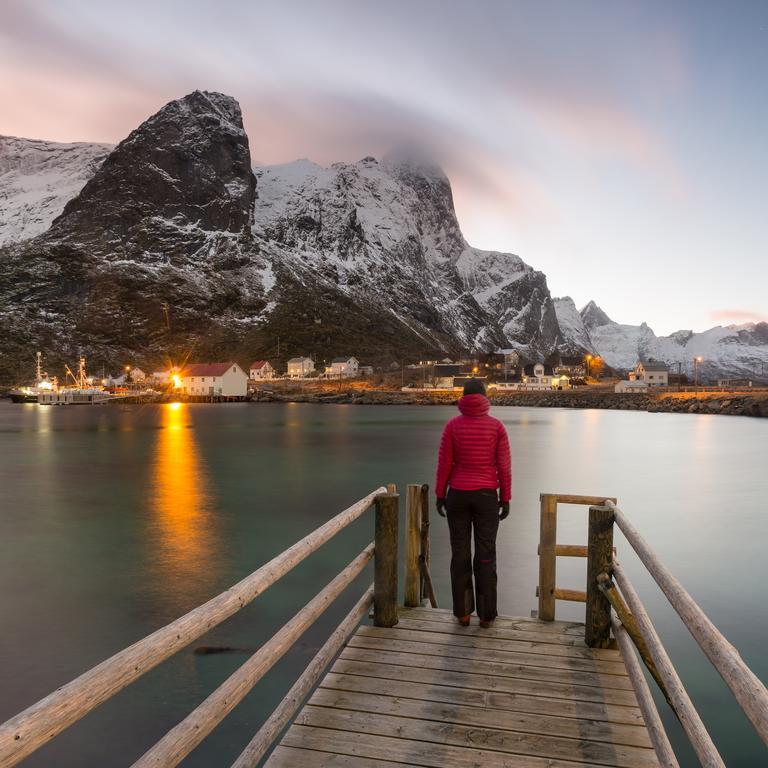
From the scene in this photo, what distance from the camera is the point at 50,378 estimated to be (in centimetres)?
15112

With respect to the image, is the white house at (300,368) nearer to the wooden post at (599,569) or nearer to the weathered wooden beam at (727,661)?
the wooden post at (599,569)

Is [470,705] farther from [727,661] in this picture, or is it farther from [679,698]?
[727,661]

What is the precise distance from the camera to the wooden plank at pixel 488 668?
5867 mm

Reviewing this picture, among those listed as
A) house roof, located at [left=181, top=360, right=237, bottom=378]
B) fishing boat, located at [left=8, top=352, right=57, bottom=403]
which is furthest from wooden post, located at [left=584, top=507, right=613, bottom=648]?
fishing boat, located at [left=8, top=352, right=57, bottom=403]

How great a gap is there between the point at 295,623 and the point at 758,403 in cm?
10220

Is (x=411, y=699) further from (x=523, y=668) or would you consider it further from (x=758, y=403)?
(x=758, y=403)

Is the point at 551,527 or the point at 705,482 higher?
the point at 551,527

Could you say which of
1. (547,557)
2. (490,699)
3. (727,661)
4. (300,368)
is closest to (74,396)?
(300,368)

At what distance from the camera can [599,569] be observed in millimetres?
6668

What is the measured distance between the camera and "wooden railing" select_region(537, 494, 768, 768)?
2682 millimetres

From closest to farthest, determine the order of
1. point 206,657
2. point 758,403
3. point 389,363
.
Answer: point 206,657
point 758,403
point 389,363

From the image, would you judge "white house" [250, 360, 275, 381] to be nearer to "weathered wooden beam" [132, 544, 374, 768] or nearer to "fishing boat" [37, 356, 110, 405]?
"fishing boat" [37, 356, 110, 405]

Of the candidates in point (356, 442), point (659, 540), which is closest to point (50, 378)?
point (356, 442)

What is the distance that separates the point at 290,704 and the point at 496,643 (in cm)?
293
